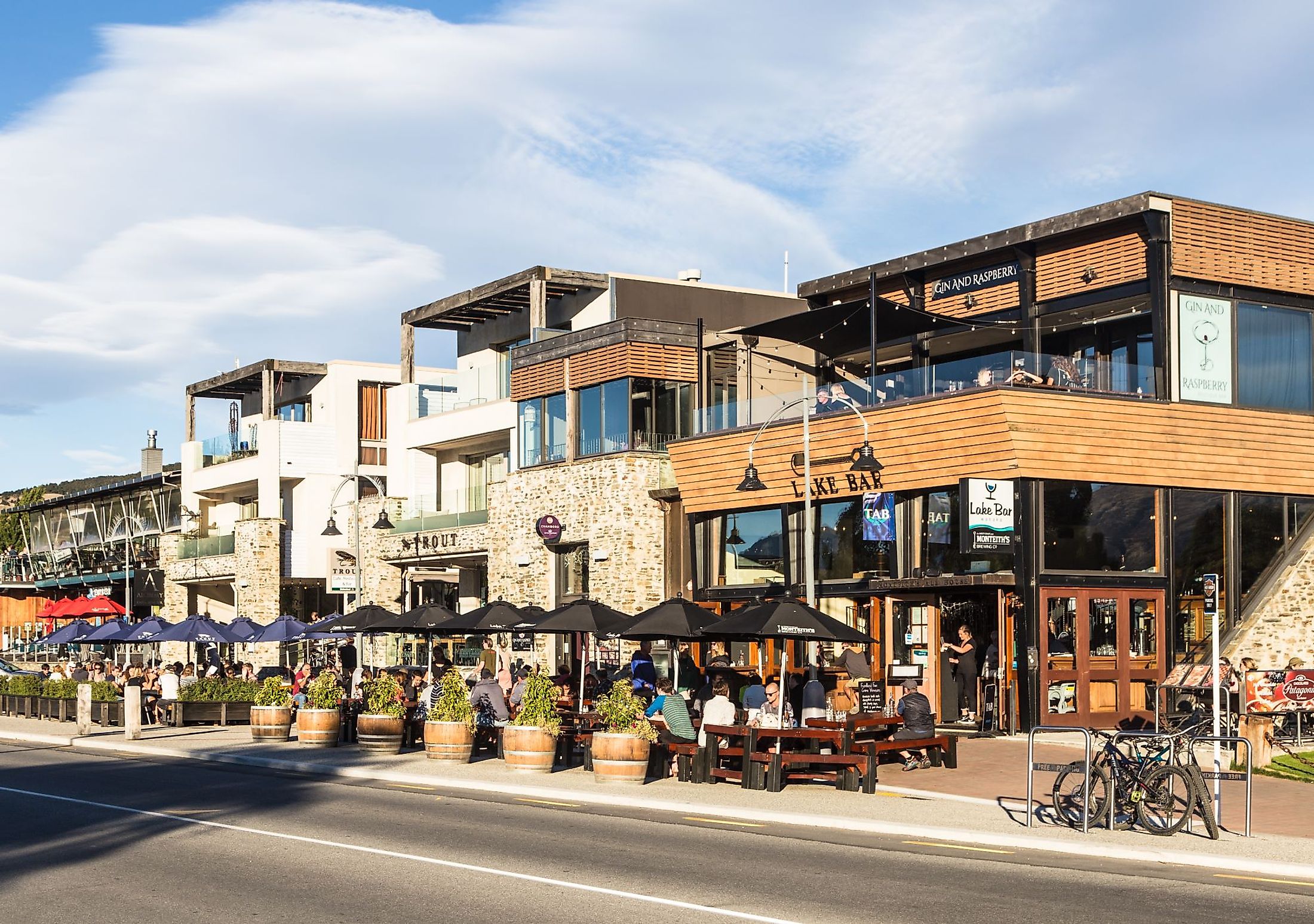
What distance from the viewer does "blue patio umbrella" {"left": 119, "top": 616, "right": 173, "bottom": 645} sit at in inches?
1644

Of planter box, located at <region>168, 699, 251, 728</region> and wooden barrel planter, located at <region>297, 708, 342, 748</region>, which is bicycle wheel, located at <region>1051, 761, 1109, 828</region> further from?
planter box, located at <region>168, 699, 251, 728</region>

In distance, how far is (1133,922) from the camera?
35.0 ft

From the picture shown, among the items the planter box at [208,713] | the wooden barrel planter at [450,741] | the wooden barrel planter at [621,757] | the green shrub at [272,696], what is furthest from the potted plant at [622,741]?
the planter box at [208,713]

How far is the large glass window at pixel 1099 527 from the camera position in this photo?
28.5 metres

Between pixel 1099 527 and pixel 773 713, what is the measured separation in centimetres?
972

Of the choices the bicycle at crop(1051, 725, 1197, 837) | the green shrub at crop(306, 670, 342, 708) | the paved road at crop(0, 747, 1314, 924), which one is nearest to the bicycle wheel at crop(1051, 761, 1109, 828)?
the bicycle at crop(1051, 725, 1197, 837)

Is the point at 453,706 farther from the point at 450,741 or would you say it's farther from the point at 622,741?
the point at 622,741

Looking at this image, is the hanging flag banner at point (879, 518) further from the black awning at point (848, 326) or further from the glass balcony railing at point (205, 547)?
the glass balcony railing at point (205, 547)

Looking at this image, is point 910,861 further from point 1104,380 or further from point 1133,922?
point 1104,380

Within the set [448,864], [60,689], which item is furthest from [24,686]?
[448,864]

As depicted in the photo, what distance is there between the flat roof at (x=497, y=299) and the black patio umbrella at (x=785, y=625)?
22980 millimetres

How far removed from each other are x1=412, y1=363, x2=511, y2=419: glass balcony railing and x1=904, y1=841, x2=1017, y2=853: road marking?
31653 millimetres

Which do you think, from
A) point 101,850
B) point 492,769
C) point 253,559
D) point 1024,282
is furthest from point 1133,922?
point 253,559

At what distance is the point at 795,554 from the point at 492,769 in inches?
467
